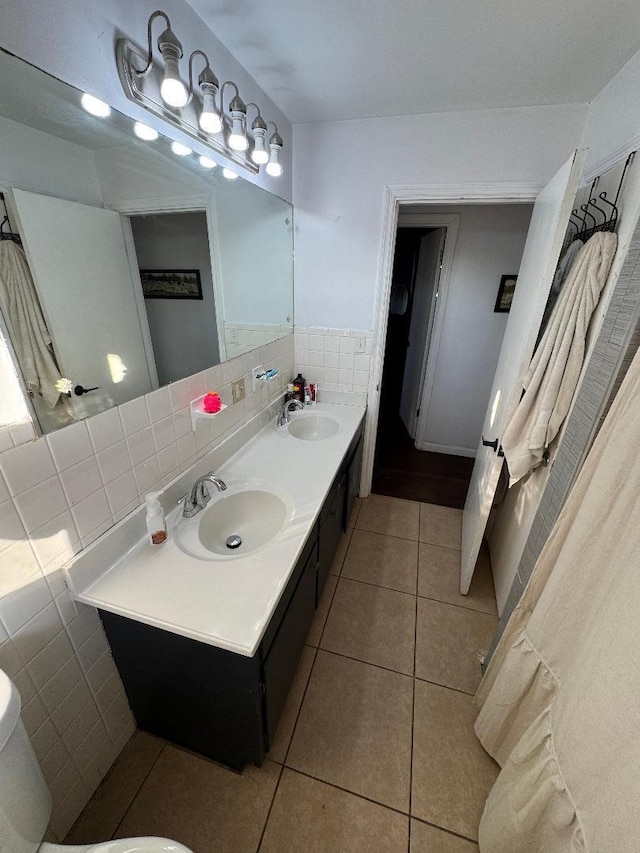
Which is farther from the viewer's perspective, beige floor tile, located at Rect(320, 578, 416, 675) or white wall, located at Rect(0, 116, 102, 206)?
beige floor tile, located at Rect(320, 578, 416, 675)

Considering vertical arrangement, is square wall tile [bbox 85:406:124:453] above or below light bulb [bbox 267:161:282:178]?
below

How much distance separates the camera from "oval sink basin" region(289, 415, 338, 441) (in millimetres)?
2035

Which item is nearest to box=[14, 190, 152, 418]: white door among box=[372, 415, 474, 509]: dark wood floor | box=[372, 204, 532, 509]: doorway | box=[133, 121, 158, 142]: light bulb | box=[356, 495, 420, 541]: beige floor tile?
box=[133, 121, 158, 142]: light bulb

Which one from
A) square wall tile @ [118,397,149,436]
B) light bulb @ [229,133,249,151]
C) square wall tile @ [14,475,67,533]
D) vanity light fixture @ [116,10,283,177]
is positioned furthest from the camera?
light bulb @ [229,133,249,151]

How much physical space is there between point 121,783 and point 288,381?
1.91 metres

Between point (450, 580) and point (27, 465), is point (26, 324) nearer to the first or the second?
point (27, 465)

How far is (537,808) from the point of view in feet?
2.66

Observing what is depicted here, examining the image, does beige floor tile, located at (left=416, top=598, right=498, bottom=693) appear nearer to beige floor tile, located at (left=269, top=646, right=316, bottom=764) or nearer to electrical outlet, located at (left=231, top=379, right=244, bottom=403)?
beige floor tile, located at (left=269, top=646, right=316, bottom=764)

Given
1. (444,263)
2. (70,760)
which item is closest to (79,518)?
(70,760)

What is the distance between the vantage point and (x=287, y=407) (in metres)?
2.01

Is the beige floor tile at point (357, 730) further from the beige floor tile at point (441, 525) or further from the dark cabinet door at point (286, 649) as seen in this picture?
the beige floor tile at point (441, 525)

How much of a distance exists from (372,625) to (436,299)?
2487 millimetres

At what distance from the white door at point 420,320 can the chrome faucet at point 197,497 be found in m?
2.45

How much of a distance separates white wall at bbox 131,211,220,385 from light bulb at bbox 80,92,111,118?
23 centimetres
